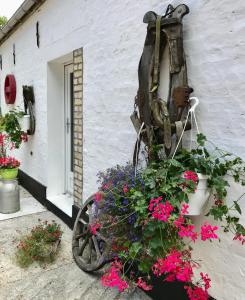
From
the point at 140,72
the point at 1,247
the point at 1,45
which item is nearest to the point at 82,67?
the point at 140,72

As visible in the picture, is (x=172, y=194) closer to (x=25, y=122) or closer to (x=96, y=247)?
(x=96, y=247)

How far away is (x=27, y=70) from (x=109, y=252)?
3.87 meters

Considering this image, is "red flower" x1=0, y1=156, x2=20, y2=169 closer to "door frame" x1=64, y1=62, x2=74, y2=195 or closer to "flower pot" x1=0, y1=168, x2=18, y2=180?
"flower pot" x1=0, y1=168, x2=18, y2=180

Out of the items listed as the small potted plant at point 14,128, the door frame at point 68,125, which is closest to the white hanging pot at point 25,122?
the small potted plant at point 14,128

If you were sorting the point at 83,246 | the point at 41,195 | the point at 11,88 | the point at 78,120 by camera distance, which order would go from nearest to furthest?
the point at 83,246
the point at 78,120
the point at 41,195
the point at 11,88

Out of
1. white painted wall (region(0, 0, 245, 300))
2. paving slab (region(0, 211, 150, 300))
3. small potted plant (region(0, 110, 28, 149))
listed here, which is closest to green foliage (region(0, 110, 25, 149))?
small potted plant (region(0, 110, 28, 149))

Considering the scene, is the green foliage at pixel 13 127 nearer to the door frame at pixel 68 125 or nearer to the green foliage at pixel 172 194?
the door frame at pixel 68 125

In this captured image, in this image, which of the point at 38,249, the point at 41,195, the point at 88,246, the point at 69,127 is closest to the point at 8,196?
the point at 41,195

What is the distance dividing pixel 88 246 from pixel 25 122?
2741 mm

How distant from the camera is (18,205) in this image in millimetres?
4398

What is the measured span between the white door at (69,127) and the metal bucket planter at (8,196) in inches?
30.8

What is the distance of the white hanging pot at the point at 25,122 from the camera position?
489 cm

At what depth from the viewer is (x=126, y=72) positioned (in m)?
2.61

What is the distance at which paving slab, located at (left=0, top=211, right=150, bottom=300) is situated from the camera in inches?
96.7
